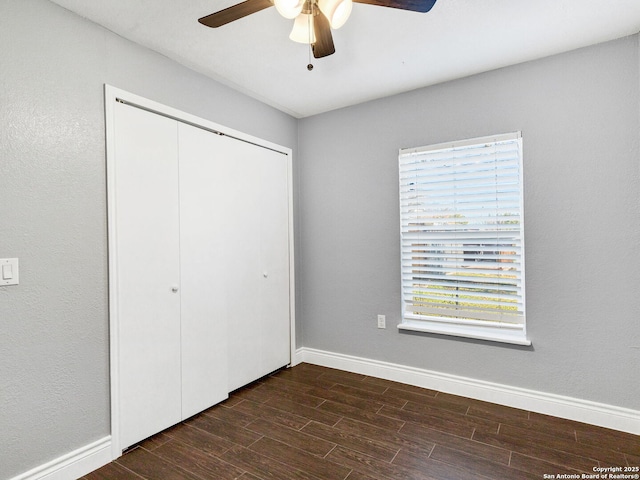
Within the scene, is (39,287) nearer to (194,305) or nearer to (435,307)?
(194,305)

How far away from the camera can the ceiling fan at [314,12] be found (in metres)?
1.40

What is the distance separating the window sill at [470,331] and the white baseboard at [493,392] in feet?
1.13


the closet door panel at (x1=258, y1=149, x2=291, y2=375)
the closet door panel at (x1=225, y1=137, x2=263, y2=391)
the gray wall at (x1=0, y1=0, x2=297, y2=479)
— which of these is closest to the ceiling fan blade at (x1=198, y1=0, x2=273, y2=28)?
the gray wall at (x1=0, y1=0, x2=297, y2=479)

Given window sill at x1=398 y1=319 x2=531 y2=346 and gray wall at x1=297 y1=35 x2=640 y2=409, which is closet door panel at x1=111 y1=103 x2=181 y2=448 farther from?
window sill at x1=398 y1=319 x2=531 y2=346

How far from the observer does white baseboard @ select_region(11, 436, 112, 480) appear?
1.70 metres

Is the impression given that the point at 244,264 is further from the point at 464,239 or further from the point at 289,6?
the point at 289,6

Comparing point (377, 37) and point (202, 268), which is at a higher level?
point (377, 37)

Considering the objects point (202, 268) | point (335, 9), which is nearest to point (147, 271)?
point (202, 268)

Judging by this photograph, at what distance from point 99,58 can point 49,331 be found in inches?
59.7

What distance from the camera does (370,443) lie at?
2.10m

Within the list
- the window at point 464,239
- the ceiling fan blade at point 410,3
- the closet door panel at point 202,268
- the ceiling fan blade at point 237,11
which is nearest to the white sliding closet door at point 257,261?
the closet door panel at point 202,268

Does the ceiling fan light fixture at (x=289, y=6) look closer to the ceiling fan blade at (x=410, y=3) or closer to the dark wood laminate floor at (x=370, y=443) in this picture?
the ceiling fan blade at (x=410, y=3)

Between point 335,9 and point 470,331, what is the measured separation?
2.37 metres

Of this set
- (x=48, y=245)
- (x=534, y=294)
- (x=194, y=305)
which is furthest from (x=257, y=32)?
(x=534, y=294)
